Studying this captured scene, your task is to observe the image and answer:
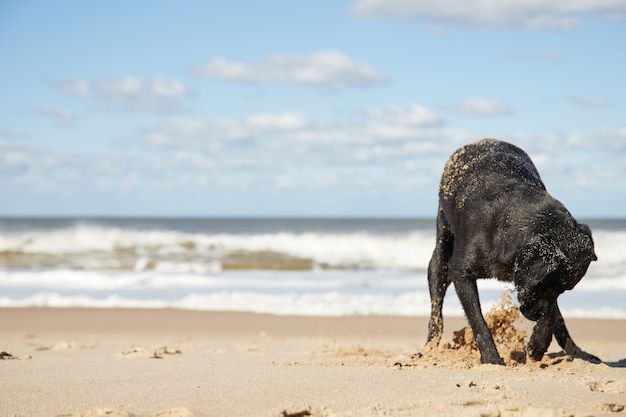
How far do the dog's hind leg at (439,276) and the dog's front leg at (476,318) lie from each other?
0.85 m

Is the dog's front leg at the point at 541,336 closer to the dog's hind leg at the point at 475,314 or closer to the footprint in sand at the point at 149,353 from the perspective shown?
the dog's hind leg at the point at 475,314

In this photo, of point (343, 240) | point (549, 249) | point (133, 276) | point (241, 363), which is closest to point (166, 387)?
point (241, 363)

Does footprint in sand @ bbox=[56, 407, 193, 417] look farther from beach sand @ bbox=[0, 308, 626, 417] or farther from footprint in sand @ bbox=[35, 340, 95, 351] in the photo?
footprint in sand @ bbox=[35, 340, 95, 351]

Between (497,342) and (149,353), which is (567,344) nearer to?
(497,342)

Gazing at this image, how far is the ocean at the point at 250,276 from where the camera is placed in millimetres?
13531

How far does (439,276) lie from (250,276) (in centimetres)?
1203

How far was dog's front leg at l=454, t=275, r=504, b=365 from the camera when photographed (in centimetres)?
627

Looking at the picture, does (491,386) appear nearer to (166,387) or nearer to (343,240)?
(166,387)

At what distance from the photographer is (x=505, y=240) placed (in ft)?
19.4

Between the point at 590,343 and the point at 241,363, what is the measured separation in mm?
5304

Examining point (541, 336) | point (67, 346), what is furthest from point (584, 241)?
point (67, 346)

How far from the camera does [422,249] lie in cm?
2864

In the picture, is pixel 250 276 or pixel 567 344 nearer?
pixel 567 344

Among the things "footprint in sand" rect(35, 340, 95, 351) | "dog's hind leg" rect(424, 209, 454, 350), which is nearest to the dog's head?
"dog's hind leg" rect(424, 209, 454, 350)
